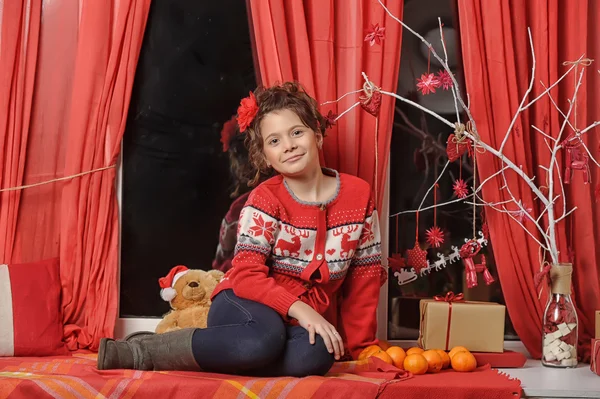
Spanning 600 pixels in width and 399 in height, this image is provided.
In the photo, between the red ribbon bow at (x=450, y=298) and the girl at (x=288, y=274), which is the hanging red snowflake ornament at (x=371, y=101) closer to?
the girl at (x=288, y=274)

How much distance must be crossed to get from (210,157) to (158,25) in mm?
479

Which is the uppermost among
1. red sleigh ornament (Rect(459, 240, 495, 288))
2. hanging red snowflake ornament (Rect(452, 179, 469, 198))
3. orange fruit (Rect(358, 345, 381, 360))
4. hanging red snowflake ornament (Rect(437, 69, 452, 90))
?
hanging red snowflake ornament (Rect(437, 69, 452, 90))

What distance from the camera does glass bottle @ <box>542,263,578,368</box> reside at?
2.38 meters

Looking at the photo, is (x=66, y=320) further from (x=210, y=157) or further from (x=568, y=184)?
(x=568, y=184)

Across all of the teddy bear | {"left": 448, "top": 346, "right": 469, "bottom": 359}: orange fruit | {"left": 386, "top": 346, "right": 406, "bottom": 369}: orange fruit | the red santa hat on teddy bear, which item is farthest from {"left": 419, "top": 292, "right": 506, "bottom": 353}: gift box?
the red santa hat on teddy bear

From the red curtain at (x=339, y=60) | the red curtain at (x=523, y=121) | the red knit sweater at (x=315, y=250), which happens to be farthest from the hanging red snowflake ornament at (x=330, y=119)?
the red curtain at (x=523, y=121)

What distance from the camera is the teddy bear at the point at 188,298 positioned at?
2436mm

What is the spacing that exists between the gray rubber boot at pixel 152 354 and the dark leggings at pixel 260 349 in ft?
0.10

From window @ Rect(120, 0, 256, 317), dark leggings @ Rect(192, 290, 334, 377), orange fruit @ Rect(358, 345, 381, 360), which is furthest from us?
window @ Rect(120, 0, 256, 317)

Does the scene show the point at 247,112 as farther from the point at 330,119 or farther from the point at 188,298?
the point at 188,298

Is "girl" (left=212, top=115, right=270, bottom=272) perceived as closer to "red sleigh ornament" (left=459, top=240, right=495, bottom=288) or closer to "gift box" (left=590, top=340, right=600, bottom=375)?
"red sleigh ornament" (left=459, top=240, right=495, bottom=288)

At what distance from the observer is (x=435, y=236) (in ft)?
8.63

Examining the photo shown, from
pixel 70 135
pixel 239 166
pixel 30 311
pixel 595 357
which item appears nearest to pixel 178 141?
pixel 239 166

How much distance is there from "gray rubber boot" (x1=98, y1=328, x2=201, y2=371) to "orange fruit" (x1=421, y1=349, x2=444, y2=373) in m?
0.65
